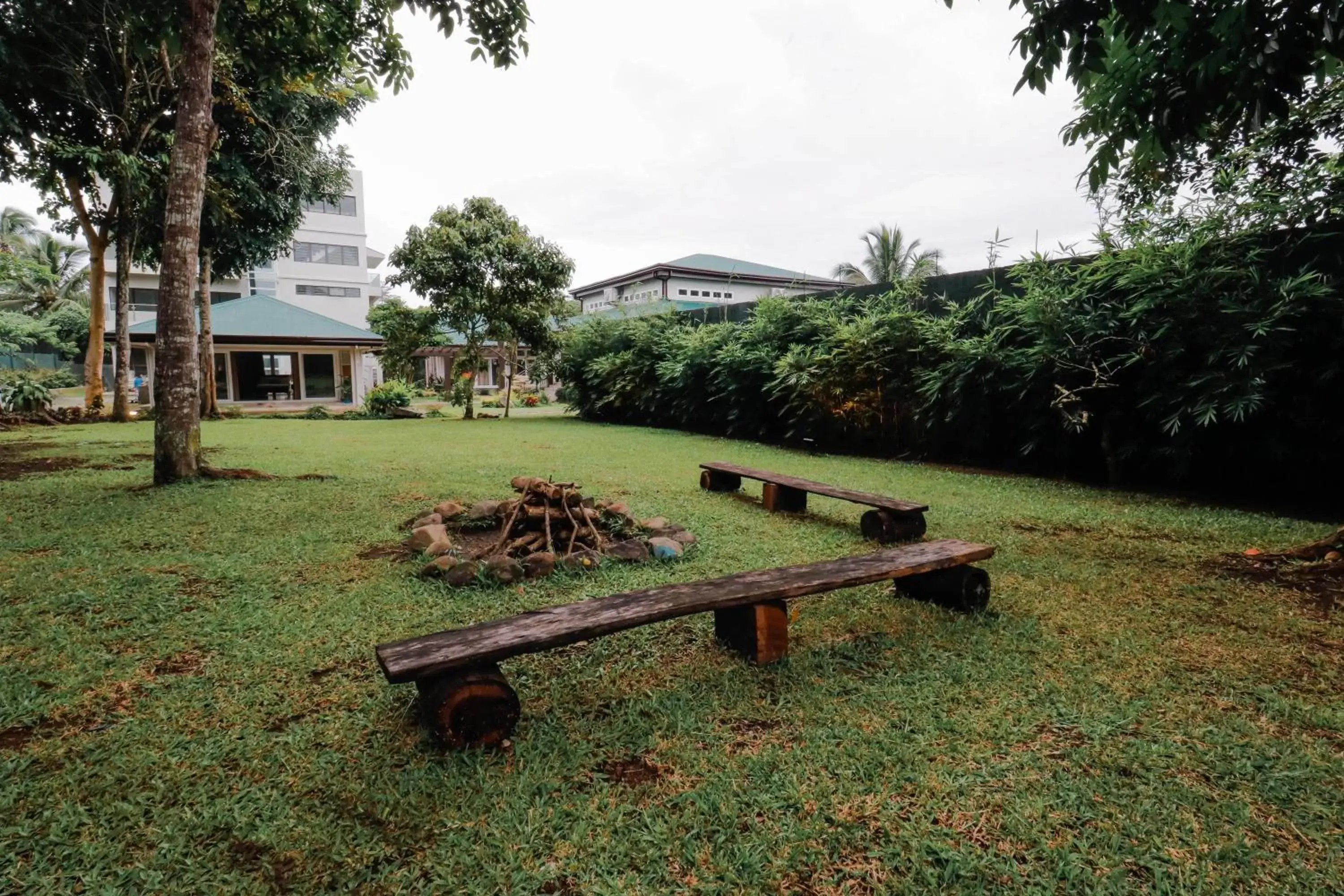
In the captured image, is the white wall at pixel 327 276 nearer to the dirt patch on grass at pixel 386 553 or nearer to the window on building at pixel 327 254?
the window on building at pixel 327 254

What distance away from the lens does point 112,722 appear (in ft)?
6.49

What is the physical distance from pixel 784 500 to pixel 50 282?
134 ft

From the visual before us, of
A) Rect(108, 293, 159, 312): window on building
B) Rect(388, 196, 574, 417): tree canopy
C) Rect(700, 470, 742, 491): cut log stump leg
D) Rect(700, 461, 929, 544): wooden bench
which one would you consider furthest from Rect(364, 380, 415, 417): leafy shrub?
Rect(108, 293, 159, 312): window on building

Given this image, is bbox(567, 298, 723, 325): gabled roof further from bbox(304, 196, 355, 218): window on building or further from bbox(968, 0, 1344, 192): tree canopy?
bbox(304, 196, 355, 218): window on building

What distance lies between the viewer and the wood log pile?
3357 mm

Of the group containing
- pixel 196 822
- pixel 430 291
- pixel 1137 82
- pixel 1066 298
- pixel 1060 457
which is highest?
pixel 430 291

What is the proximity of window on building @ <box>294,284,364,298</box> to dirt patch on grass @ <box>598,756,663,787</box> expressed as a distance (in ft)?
116

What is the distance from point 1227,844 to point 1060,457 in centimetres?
603

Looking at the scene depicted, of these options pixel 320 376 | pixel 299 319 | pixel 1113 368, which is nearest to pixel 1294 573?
pixel 1113 368

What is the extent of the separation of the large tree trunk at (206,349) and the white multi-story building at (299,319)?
8.21 ft

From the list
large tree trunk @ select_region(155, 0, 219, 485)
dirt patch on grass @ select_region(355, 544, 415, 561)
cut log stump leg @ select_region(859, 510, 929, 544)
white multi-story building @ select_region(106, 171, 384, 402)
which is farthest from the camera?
white multi-story building @ select_region(106, 171, 384, 402)

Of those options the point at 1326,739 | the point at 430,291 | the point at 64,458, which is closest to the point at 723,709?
the point at 1326,739

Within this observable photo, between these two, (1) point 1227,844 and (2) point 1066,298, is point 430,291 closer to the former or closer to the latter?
(2) point 1066,298

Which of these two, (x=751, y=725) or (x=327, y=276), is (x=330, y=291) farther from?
(x=751, y=725)
